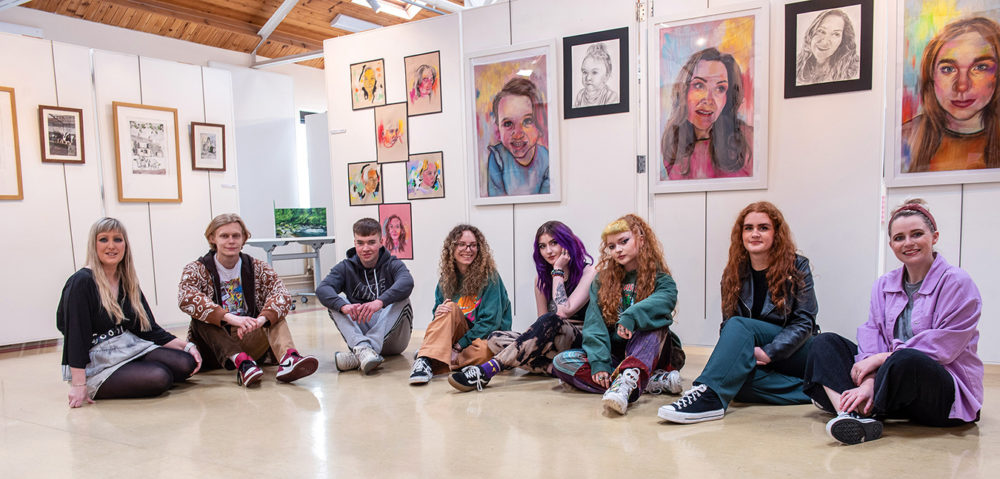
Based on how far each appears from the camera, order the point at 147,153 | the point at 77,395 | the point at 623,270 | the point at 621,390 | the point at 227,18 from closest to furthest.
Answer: the point at 621,390
the point at 77,395
the point at 623,270
the point at 147,153
the point at 227,18

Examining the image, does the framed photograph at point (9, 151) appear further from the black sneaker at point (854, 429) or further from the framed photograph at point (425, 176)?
the black sneaker at point (854, 429)

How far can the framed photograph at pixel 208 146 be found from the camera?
19.9 feet

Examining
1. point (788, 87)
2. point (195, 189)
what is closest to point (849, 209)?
point (788, 87)

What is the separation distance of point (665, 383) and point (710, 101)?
188 cm

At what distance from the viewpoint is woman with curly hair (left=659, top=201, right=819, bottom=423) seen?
8.55 feet

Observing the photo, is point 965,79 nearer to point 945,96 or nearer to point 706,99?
point 945,96

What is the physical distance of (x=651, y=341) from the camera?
292cm

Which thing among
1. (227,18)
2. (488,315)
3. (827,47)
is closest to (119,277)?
(488,315)

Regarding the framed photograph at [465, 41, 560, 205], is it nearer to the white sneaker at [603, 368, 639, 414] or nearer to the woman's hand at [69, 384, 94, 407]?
the white sneaker at [603, 368, 639, 414]

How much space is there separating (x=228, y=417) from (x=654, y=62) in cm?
336

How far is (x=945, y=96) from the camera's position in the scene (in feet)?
10.8

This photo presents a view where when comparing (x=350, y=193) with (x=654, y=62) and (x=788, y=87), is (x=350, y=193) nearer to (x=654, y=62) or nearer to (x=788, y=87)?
(x=654, y=62)

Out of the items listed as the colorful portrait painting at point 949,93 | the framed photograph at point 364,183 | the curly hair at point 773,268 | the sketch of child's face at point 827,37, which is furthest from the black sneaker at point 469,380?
the sketch of child's face at point 827,37

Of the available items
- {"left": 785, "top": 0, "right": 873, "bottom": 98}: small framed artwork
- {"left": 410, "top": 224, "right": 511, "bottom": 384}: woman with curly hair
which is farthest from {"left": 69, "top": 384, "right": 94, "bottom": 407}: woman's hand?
{"left": 785, "top": 0, "right": 873, "bottom": 98}: small framed artwork
